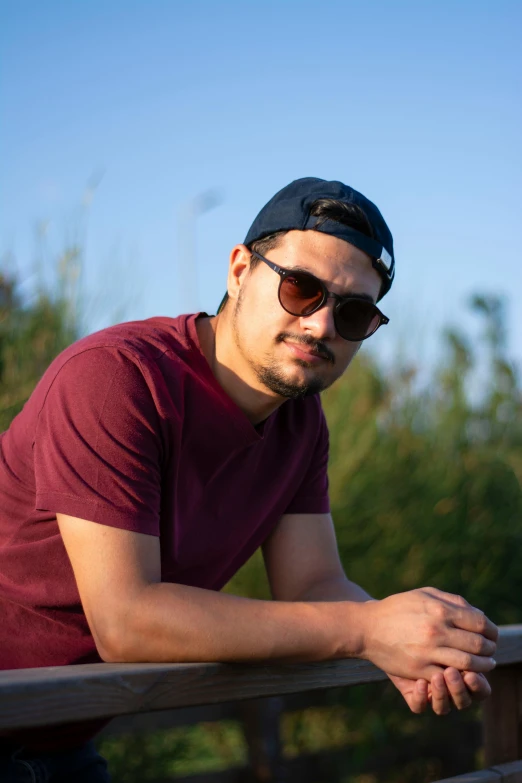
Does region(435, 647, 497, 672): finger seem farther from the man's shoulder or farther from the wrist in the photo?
the man's shoulder

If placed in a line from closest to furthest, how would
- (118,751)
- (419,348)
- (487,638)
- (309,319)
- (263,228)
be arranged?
(487,638) → (309,319) → (263,228) → (118,751) → (419,348)

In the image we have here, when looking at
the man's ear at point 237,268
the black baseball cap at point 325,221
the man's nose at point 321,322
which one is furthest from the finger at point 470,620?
the man's ear at point 237,268

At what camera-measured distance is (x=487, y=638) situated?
→ 1.58m

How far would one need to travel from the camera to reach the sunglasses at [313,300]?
1.93 metres

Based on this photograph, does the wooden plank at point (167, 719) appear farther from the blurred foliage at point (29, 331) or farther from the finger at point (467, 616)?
the finger at point (467, 616)

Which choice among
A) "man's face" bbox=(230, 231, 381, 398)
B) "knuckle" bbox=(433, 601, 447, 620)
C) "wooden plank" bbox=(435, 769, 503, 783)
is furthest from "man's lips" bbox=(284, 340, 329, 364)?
"wooden plank" bbox=(435, 769, 503, 783)

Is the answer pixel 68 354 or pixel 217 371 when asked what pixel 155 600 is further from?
pixel 217 371

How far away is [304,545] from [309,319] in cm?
56

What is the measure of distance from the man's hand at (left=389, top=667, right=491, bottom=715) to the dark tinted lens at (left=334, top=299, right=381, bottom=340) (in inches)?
30.0

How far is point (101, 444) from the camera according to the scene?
5.00 feet

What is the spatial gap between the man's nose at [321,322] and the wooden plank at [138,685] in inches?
28.0

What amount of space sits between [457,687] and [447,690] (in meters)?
0.03

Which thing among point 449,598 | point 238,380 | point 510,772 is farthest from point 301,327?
point 510,772

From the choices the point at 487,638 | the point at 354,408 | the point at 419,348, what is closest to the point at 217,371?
the point at 487,638
